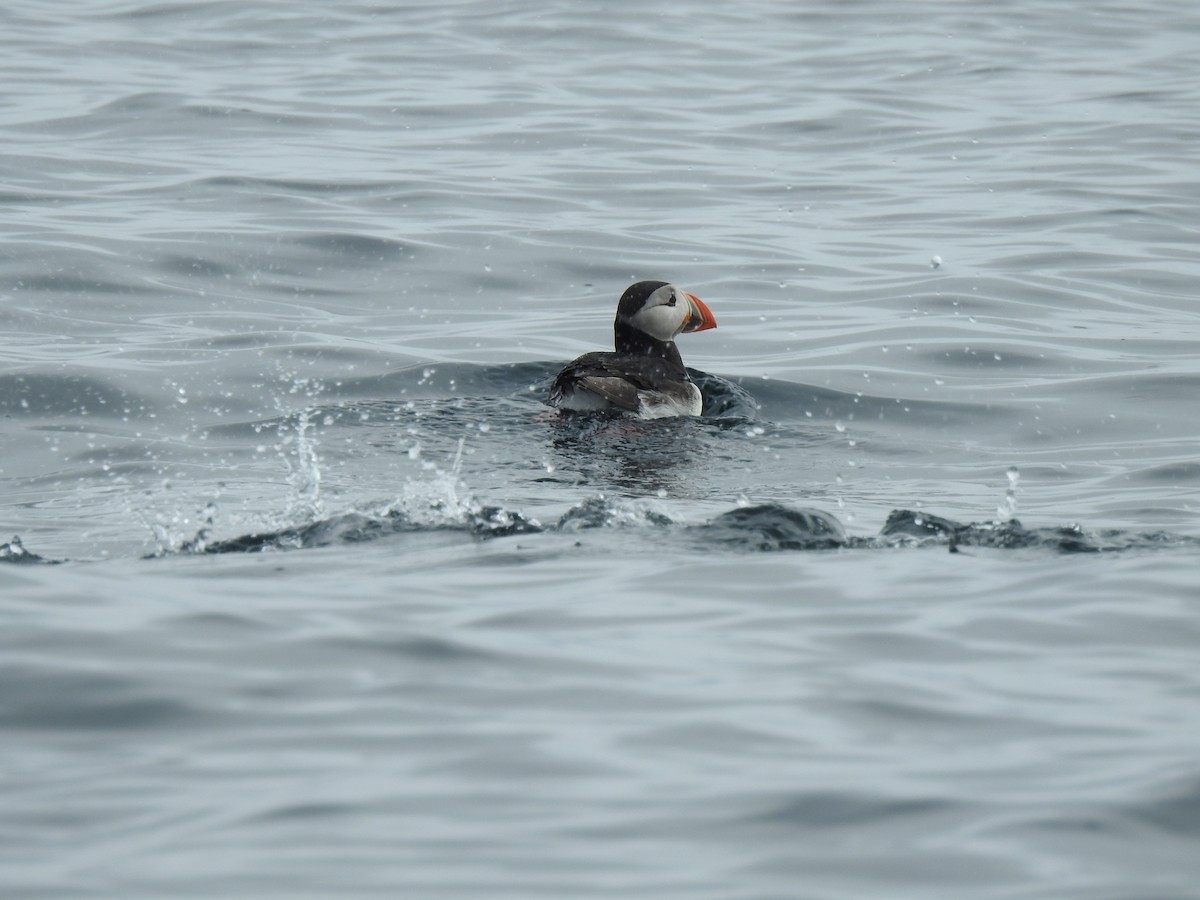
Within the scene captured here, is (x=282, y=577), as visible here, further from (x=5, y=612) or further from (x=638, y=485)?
(x=638, y=485)

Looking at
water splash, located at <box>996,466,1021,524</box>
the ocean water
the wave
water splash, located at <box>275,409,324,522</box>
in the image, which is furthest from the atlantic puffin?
the wave

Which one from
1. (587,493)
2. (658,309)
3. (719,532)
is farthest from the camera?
(658,309)

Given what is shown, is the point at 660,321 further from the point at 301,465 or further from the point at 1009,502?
the point at 1009,502

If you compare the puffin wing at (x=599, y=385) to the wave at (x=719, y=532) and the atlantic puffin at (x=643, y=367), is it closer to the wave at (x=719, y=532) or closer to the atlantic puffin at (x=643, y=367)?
the atlantic puffin at (x=643, y=367)

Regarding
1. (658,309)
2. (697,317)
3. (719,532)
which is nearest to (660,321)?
(658,309)

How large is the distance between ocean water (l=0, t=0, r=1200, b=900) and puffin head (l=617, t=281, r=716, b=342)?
0.44 meters

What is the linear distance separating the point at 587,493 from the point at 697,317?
302cm

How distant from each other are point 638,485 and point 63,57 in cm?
1609

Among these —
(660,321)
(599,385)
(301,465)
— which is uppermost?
(660,321)

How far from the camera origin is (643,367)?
954 cm

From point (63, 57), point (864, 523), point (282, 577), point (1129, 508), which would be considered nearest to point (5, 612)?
point (282, 577)

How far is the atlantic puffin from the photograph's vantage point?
30.4 feet

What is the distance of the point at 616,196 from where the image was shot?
50.9ft

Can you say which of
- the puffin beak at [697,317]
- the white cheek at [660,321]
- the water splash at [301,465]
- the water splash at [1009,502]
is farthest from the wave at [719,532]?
the puffin beak at [697,317]
